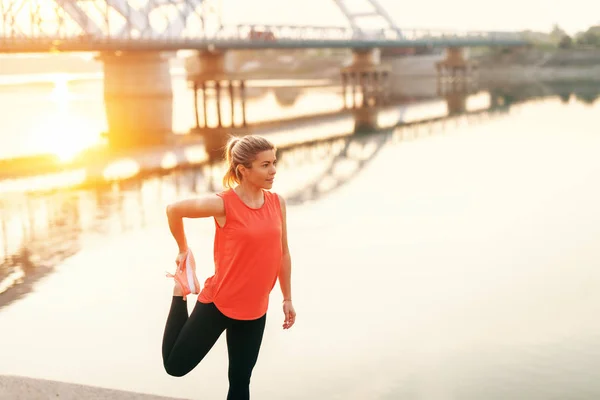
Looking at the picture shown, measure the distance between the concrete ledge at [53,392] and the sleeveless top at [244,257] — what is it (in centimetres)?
166

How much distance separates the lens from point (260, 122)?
156ft

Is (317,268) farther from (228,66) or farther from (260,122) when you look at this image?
(228,66)

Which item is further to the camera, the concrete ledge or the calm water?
the calm water

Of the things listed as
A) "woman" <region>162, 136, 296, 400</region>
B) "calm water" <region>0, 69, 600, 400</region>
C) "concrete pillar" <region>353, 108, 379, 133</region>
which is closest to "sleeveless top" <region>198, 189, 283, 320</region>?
"woman" <region>162, 136, 296, 400</region>

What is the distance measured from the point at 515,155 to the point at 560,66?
263 ft

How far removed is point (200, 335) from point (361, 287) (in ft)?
25.4

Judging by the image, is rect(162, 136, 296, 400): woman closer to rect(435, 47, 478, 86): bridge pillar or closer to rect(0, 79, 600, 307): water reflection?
rect(0, 79, 600, 307): water reflection

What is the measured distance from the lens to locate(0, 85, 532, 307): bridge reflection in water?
653 inches

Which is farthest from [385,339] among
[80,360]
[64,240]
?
[64,240]

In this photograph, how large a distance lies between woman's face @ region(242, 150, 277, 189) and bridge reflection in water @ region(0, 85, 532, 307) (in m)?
4.67

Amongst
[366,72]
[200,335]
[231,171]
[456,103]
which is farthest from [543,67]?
[200,335]

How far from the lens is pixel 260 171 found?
16.9 feet

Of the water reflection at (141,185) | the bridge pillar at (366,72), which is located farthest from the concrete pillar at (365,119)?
the bridge pillar at (366,72)

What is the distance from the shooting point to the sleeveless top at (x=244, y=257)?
16.8 ft
